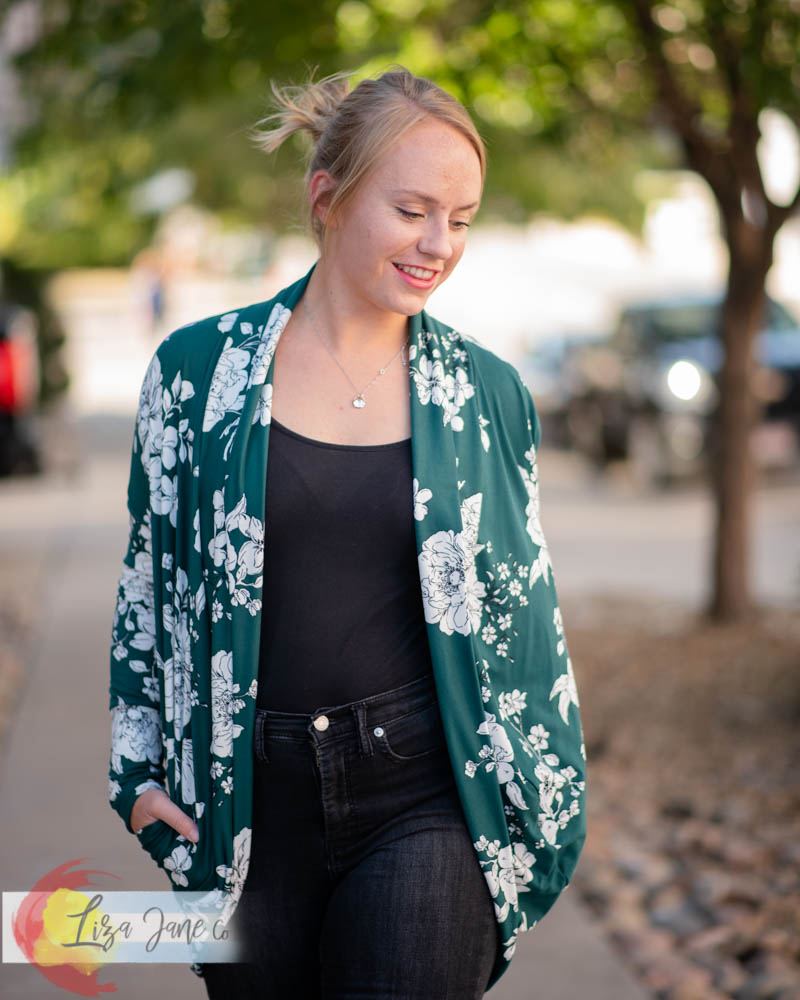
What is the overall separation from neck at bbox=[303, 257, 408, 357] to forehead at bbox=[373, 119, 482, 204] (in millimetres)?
211

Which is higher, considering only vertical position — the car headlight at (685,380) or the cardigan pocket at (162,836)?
the car headlight at (685,380)

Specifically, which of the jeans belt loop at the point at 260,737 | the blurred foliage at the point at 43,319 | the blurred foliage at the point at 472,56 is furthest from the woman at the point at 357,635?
the blurred foliage at the point at 43,319

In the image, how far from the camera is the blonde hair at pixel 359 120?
6.91 ft

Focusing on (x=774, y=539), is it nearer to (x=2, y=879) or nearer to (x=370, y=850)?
(x=2, y=879)

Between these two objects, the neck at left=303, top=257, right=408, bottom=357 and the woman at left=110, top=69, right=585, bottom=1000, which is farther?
the neck at left=303, top=257, right=408, bottom=357

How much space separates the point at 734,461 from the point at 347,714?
5.51 metres

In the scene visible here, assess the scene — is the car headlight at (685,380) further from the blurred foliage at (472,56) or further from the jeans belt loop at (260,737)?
the jeans belt loop at (260,737)

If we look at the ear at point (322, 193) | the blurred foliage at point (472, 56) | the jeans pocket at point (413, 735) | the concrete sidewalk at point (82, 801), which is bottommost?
the concrete sidewalk at point (82, 801)

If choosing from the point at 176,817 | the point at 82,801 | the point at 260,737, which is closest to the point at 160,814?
the point at 176,817

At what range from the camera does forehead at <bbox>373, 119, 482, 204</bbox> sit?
2111 mm

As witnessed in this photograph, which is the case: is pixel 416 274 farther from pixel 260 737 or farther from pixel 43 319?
pixel 43 319

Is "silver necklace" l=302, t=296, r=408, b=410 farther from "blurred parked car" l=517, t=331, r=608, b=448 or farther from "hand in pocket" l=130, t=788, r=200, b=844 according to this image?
"blurred parked car" l=517, t=331, r=608, b=448

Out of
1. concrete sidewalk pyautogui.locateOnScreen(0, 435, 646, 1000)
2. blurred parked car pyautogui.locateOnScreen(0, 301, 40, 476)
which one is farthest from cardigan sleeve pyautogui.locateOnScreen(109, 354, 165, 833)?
blurred parked car pyautogui.locateOnScreen(0, 301, 40, 476)

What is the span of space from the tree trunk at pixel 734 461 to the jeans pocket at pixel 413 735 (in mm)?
5381
